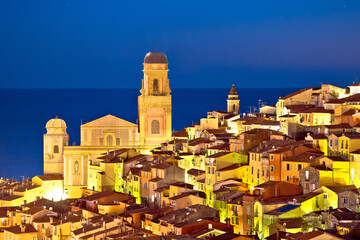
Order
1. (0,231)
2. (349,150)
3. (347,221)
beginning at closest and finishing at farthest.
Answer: (347,221) → (349,150) → (0,231)

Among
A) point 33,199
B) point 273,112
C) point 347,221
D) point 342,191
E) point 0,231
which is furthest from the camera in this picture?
point 273,112

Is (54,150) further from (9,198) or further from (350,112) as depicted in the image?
(350,112)

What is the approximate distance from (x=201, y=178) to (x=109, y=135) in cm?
1397

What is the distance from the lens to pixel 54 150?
211ft

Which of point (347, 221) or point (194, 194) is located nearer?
point (347, 221)

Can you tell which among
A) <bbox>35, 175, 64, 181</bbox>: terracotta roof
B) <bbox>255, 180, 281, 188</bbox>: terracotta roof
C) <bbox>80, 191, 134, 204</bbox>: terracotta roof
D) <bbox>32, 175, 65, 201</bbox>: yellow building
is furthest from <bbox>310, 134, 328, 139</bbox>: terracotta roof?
<bbox>35, 175, 64, 181</bbox>: terracotta roof

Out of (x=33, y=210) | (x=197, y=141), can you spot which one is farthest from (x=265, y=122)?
(x=33, y=210)

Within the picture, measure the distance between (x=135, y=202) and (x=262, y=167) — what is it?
8.84m

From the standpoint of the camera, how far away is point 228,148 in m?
52.2

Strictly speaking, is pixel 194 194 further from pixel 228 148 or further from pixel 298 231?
pixel 298 231

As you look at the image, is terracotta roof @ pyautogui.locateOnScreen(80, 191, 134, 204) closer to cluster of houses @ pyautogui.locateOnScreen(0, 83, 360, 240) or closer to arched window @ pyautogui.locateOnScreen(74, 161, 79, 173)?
cluster of houses @ pyautogui.locateOnScreen(0, 83, 360, 240)

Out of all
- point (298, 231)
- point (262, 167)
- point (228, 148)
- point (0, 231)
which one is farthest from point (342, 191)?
point (0, 231)

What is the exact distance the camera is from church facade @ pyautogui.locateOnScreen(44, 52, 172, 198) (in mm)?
62094

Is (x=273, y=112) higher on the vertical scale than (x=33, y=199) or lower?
higher
